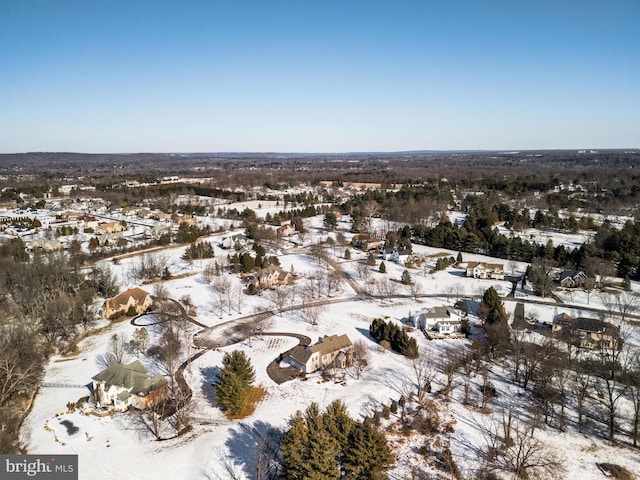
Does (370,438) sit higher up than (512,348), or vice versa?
(370,438)

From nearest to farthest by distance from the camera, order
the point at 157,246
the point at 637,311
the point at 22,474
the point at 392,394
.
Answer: the point at 22,474 → the point at 392,394 → the point at 637,311 → the point at 157,246

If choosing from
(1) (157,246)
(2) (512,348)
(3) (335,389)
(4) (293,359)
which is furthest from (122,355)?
(1) (157,246)

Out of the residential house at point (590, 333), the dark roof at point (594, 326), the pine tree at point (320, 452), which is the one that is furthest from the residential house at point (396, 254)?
the pine tree at point (320, 452)

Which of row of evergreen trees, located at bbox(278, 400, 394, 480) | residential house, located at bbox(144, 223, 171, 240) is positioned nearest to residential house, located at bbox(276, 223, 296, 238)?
residential house, located at bbox(144, 223, 171, 240)

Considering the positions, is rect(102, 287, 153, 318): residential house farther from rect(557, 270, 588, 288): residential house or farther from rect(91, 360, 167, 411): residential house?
rect(557, 270, 588, 288): residential house

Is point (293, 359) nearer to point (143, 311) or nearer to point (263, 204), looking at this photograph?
point (143, 311)
